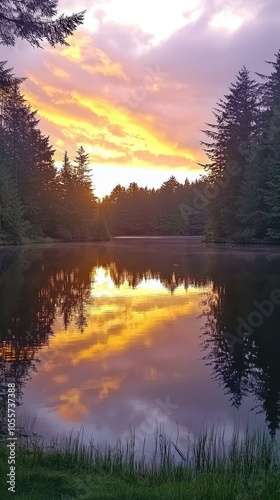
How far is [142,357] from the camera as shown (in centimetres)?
981

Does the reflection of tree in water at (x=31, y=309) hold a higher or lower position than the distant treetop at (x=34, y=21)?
lower

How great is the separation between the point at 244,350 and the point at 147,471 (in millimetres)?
5735

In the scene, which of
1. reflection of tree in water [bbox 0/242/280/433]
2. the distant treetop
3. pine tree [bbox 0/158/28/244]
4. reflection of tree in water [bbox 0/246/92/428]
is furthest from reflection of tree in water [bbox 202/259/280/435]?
pine tree [bbox 0/158/28/244]

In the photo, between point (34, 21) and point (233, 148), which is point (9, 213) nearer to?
point (233, 148)

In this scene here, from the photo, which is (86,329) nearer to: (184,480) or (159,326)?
(159,326)

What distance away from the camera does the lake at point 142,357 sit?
267 inches

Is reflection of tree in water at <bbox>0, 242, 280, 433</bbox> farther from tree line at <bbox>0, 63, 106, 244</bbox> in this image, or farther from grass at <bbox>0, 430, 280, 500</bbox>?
tree line at <bbox>0, 63, 106, 244</bbox>

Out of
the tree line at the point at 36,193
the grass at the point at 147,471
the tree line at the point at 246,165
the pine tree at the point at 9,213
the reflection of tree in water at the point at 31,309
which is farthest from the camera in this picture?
the tree line at the point at 36,193

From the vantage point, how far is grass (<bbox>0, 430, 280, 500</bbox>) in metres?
4.11

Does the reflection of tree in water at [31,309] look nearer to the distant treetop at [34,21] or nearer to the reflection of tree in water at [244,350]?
the reflection of tree in water at [244,350]

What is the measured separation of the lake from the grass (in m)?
0.54

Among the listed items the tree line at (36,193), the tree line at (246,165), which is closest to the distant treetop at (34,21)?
the tree line at (246,165)

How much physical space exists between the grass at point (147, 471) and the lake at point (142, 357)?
541 mm

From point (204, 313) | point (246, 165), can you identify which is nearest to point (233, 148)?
point (246, 165)
